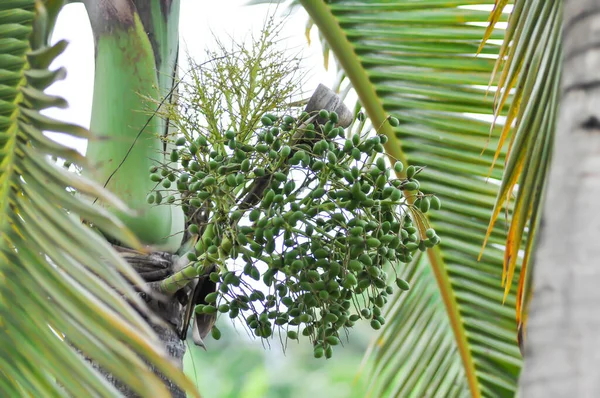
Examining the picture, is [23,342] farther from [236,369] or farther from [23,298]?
[236,369]

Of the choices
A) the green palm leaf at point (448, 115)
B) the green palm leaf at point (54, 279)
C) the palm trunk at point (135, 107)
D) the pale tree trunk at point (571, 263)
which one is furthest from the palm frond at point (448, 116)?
the pale tree trunk at point (571, 263)

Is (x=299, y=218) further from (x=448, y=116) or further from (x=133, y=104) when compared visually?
(x=448, y=116)

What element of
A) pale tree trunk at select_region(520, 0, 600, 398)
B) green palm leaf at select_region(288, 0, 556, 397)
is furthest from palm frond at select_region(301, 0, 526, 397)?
pale tree trunk at select_region(520, 0, 600, 398)

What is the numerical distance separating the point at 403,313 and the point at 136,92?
2.11 ft

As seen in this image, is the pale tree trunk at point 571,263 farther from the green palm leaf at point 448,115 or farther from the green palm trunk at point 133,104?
the green palm leaf at point 448,115

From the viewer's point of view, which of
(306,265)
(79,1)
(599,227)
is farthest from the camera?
(79,1)

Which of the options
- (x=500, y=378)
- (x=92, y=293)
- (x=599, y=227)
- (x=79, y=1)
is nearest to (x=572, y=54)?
(x=599, y=227)

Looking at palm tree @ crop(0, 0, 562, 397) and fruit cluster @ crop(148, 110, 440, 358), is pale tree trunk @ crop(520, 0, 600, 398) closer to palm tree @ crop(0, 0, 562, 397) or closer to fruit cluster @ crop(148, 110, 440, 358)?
palm tree @ crop(0, 0, 562, 397)

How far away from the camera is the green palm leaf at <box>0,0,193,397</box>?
47 cm

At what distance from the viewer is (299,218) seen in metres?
0.73

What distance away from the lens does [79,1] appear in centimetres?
101

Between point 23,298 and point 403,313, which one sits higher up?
point 403,313

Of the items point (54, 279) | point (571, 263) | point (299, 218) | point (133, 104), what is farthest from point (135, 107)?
point (571, 263)

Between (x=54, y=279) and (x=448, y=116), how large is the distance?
788mm
